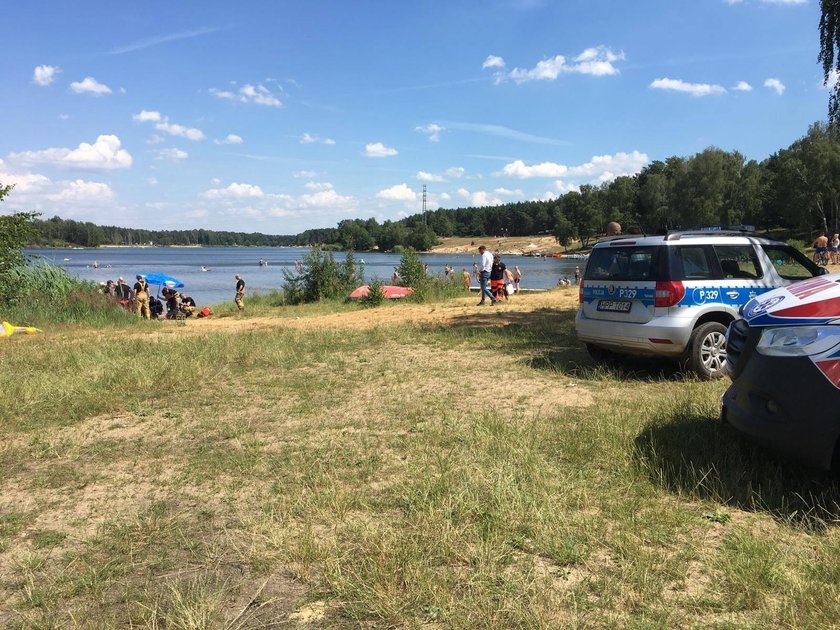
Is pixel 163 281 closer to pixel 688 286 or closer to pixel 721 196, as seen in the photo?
pixel 688 286

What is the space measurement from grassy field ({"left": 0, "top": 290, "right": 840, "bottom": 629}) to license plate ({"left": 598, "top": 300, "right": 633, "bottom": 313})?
894mm

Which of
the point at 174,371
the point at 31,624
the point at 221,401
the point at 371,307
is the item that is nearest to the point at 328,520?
the point at 31,624

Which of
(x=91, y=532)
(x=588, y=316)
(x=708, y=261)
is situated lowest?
(x=91, y=532)

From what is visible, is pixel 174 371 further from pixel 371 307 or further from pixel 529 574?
pixel 371 307

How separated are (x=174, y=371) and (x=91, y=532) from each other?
455 cm

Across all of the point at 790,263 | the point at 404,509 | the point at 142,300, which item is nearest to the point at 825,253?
the point at 790,263

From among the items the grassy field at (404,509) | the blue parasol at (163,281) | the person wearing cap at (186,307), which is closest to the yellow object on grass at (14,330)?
the person wearing cap at (186,307)

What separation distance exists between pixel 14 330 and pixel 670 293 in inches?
597

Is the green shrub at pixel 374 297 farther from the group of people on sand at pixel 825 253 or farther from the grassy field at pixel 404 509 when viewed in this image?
the group of people on sand at pixel 825 253

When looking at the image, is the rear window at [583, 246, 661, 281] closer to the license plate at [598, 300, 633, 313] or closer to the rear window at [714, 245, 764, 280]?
the license plate at [598, 300, 633, 313]

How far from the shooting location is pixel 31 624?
2.52 meters

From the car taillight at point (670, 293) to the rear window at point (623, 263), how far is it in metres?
0.19

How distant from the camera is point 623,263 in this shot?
7273 mm

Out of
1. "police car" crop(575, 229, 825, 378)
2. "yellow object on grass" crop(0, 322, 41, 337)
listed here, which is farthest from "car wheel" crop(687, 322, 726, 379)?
"yellow object on grass" crop(0, 322, 41, 337)
